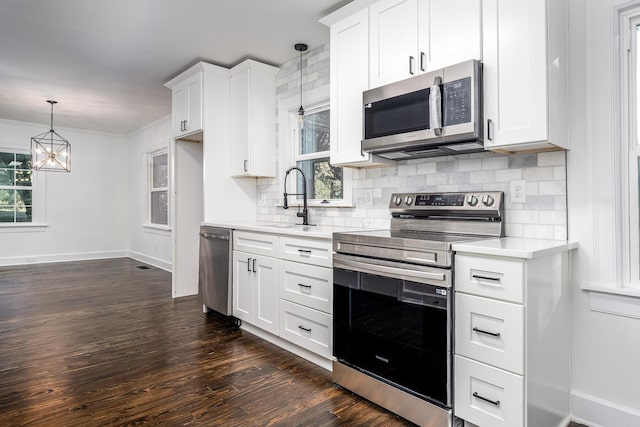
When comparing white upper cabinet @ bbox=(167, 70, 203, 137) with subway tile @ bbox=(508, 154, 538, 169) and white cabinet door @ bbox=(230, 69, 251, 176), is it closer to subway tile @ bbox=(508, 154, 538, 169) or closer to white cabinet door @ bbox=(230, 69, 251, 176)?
white cabinet door @ bbox=(230, 69, 251, 176)

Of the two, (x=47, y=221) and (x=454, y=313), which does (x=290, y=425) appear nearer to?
(x=454, y=313)

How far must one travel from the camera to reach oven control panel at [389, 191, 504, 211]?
2188 mm

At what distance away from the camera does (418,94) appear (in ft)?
7.34

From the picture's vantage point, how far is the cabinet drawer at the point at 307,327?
2.52 metres

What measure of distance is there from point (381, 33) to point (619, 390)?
2.34 metres

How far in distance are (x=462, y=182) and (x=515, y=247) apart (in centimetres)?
79

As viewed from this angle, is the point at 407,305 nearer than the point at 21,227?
Yes

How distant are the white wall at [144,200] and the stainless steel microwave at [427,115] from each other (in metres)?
4.73

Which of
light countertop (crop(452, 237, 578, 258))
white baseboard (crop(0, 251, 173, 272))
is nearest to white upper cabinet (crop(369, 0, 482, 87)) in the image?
light countertop (crop(452, 237, 578, 258))

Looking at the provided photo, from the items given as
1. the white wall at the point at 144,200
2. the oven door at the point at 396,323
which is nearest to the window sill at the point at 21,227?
the white wall at the point at 144,200

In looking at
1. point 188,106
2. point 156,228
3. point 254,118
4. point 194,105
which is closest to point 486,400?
point 254,118

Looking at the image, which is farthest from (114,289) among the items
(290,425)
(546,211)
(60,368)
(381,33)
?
(546,211)

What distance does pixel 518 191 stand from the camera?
7.08 ft

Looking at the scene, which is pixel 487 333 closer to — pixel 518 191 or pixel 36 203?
pixel 518 191
